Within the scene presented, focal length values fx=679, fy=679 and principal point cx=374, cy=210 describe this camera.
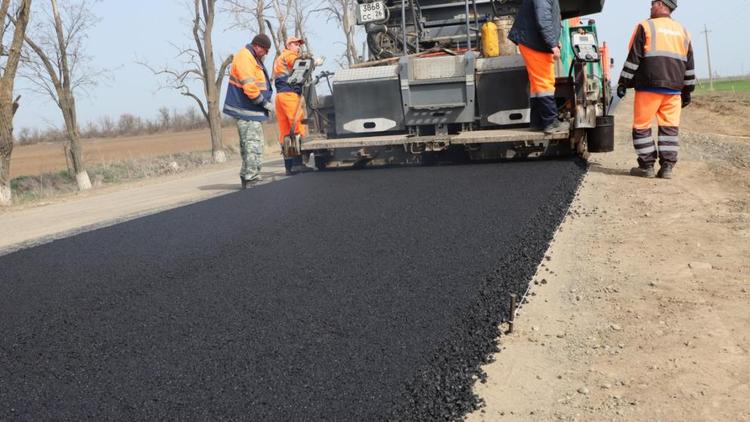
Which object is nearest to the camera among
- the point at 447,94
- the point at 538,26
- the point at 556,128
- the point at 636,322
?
the point at 636,322

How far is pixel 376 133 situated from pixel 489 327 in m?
5.00

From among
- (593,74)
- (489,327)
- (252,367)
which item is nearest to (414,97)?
(593,74)

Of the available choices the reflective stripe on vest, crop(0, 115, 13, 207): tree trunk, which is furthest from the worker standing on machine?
crop(0, 115, 13, 207): tree trunk

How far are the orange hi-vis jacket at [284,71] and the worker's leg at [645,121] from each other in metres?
3.71

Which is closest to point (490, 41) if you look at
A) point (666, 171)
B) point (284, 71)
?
point (666, 171)

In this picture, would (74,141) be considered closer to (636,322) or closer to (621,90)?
(621,90)

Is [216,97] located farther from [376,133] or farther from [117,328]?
[117,328]

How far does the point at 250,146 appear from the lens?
24.9 feet

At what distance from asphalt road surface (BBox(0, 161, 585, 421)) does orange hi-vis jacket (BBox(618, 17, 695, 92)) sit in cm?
164

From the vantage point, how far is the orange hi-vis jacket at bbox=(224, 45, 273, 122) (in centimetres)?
736

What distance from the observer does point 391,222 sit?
447 centimetres

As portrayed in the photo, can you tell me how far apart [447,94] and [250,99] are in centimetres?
215

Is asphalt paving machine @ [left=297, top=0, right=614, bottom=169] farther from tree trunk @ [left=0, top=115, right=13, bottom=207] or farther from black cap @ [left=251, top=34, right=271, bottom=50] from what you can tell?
tree trunk @ [left=0, top=115, right=13, bottom=207]

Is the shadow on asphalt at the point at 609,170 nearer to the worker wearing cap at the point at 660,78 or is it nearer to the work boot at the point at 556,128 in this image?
the worker wearing cap at the point at 660,78
